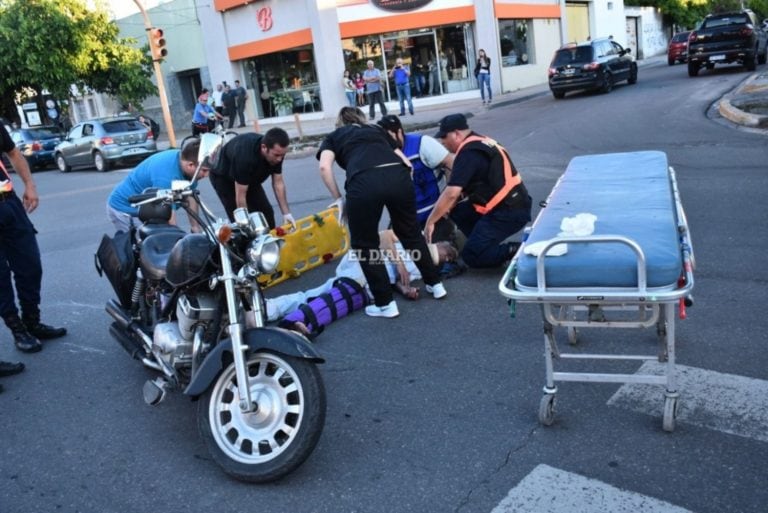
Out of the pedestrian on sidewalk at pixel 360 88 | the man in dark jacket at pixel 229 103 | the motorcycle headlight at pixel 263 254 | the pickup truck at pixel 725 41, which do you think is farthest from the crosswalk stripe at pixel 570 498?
the man in dark jacket at pixel 229 103

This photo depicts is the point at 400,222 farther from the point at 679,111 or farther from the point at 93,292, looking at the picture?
the point at 679,111

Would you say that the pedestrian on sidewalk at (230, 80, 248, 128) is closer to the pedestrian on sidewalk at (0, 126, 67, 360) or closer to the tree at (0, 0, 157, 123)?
the tree at (0, 0, 157, 123)

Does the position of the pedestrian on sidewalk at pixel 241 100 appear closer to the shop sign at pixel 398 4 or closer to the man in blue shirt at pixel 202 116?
the shop sign at pixel 398 4

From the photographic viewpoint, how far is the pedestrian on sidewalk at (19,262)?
17.0 ft

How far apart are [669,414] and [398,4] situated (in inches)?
1020

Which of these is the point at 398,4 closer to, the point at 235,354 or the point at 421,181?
the point at 421,181

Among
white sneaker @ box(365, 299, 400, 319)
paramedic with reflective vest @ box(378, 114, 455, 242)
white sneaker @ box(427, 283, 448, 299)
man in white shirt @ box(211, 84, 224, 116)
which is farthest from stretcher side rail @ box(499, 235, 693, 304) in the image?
man in white shirt @ box(211, 84, 224, 116)

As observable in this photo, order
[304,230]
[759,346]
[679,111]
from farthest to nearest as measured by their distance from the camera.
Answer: [679,111] < [304,230] < [759,346]

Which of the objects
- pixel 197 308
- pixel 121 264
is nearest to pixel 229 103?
pixel 121 264

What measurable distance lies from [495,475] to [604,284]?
3.28 feet

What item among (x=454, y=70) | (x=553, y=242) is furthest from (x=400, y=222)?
(x=454, y=70)

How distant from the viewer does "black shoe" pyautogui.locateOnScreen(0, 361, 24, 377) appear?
4.93 meters

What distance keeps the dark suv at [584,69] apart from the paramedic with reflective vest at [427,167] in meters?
17.2

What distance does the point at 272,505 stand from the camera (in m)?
3.12
